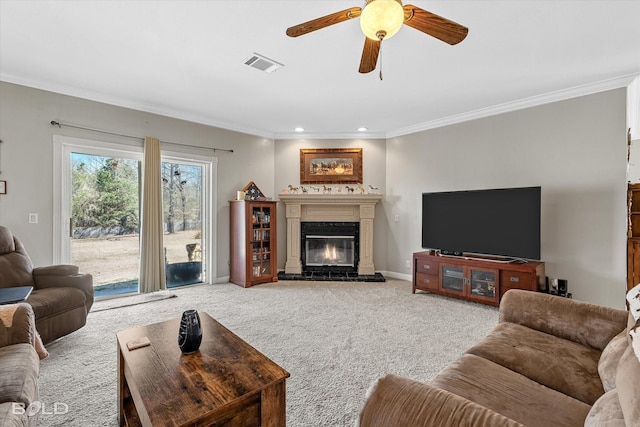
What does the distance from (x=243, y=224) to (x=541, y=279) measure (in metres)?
4.12

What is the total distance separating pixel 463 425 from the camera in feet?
2.69

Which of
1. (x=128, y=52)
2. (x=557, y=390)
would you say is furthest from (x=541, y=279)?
(x=128, y=52)

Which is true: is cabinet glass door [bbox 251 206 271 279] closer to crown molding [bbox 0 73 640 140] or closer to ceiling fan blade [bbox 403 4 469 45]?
crown molding [bbox 0 73 640 140]

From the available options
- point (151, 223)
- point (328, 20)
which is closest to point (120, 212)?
point (151, 223)

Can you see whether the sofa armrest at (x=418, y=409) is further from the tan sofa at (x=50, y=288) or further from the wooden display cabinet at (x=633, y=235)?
the wooden display cabinet at (x=633, y=235)

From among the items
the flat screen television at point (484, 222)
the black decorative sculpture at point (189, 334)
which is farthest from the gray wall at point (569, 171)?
the black decorative sculpture at point (189, 334)

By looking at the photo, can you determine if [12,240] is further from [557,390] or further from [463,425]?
[557,390]

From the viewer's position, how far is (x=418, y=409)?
0.89 m

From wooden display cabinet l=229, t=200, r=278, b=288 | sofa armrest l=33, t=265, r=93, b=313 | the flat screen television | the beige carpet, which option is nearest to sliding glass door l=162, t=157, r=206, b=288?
the beige carpet

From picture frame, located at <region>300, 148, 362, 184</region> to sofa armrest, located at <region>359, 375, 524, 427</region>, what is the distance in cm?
463

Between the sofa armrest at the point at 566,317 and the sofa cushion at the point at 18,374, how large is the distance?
265 cm

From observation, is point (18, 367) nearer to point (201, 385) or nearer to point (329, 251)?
point (201, 385)

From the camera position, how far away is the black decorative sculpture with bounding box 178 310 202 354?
1.52 m

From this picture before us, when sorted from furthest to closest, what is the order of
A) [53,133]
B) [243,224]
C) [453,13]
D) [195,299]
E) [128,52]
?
1. [243,224]
2. [195,299]
3. [53,133]
4. [128,52]
5. [453,13]
